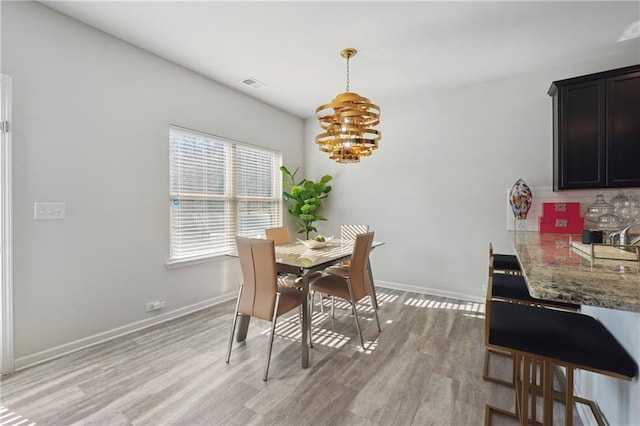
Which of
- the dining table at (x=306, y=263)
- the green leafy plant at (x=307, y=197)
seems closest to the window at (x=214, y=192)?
the green leafy plant at (x=307, y=197)

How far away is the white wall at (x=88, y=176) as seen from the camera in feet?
7.16

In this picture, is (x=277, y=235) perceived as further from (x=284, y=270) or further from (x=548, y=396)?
(x=548, y=396)

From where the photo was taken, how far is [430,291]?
400 centimetres

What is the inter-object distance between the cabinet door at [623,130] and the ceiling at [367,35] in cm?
48

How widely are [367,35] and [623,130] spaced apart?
8.40 feet

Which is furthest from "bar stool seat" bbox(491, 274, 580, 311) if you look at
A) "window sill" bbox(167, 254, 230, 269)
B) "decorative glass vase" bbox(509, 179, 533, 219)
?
"window sill" bbox(167, 254, 230, 269)

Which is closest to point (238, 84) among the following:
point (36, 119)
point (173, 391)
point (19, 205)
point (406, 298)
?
point (36, 119)

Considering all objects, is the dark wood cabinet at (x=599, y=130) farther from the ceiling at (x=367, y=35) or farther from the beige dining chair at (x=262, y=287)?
the beige dining chair at (x=262, y=287)

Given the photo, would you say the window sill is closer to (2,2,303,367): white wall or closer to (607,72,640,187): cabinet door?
(2,2,303,367): white wall

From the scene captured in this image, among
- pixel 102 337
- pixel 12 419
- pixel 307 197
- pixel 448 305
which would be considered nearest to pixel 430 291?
pixel 448 305

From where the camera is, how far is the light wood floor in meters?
1.70

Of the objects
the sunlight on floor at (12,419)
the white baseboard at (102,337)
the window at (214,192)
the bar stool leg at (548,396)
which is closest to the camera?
the bar stool leg at (548,396)

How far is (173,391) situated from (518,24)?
4.00 m

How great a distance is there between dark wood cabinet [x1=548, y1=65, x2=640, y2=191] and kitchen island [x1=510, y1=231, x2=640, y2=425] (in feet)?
5.96
